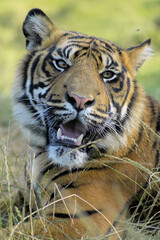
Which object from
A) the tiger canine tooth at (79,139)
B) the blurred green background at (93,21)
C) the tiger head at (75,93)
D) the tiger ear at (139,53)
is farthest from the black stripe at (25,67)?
the blurred green background at (93,21)

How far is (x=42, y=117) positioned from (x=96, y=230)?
92 centimetres

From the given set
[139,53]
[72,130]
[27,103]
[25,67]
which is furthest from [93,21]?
[72,130]

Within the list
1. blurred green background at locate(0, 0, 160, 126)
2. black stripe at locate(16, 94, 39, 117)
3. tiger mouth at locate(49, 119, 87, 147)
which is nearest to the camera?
tiger mouth at locate(49, 119, 87, 147)

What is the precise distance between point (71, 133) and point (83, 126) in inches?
3.8

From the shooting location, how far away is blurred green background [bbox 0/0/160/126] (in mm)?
11938

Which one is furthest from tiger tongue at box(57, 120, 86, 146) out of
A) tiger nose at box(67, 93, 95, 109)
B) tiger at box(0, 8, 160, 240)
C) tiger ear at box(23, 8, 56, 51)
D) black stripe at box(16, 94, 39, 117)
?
tiger ear at box(23, 8, 56, 51)

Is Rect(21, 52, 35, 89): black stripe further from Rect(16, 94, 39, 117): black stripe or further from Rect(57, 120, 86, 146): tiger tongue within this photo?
Rect(57, 120, 86, 146): tiger tongue

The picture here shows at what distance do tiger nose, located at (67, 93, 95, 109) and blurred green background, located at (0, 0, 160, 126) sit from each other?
709 cm

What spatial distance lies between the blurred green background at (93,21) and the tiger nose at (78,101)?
7.09 m

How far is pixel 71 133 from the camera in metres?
2.79

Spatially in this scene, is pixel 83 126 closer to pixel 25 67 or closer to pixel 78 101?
pixel 78 101

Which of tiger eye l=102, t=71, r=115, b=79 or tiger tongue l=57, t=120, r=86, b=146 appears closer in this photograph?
→ tiger tongue l=57, t=120, r=86, b=146

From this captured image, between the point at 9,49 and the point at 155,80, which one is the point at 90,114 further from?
the point at 9,49

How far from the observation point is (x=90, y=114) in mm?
2715
